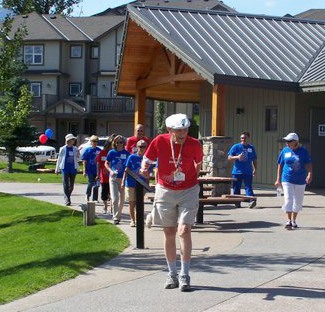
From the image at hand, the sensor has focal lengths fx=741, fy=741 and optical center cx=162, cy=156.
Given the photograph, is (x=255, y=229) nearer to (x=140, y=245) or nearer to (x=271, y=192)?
(x=140, y=245)

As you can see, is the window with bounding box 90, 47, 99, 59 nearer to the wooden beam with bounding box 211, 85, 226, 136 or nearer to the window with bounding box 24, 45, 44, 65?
the window with bounding box 24, 45, 44, 65

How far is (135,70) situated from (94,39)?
106 feet

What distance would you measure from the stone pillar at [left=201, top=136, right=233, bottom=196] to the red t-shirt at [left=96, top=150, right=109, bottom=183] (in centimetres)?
333

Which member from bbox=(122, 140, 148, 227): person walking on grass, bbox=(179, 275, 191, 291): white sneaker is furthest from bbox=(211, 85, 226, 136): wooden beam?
bbox=(179, 275, 191, 291): white sneaker

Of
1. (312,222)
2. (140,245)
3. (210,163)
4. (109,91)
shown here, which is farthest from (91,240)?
(109,91)

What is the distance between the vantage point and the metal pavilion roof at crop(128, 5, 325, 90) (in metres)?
19.2

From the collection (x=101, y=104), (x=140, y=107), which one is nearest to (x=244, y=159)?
(x=140, y=107)

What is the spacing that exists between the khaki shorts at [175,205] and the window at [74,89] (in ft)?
167

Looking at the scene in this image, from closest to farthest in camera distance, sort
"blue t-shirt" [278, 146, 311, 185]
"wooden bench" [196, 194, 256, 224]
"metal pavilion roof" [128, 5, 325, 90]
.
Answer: "blue t-shirt" [278, 146, 311, 185] → "wooden bench" [196, 194, 256, 224] → "metal pavilion roof" [128, 5, 325, 90]

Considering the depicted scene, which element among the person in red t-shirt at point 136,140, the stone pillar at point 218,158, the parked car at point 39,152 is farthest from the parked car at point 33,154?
the person in red t-shirt at point 136,140

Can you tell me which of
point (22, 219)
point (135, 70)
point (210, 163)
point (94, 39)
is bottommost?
point (22, 219)

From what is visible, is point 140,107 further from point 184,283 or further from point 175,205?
point 184,283

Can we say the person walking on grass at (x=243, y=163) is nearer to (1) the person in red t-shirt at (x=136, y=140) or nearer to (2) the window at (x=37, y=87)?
(1) the person in red t-shirt at (x=136, y=140)

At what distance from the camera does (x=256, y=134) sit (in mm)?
22031
